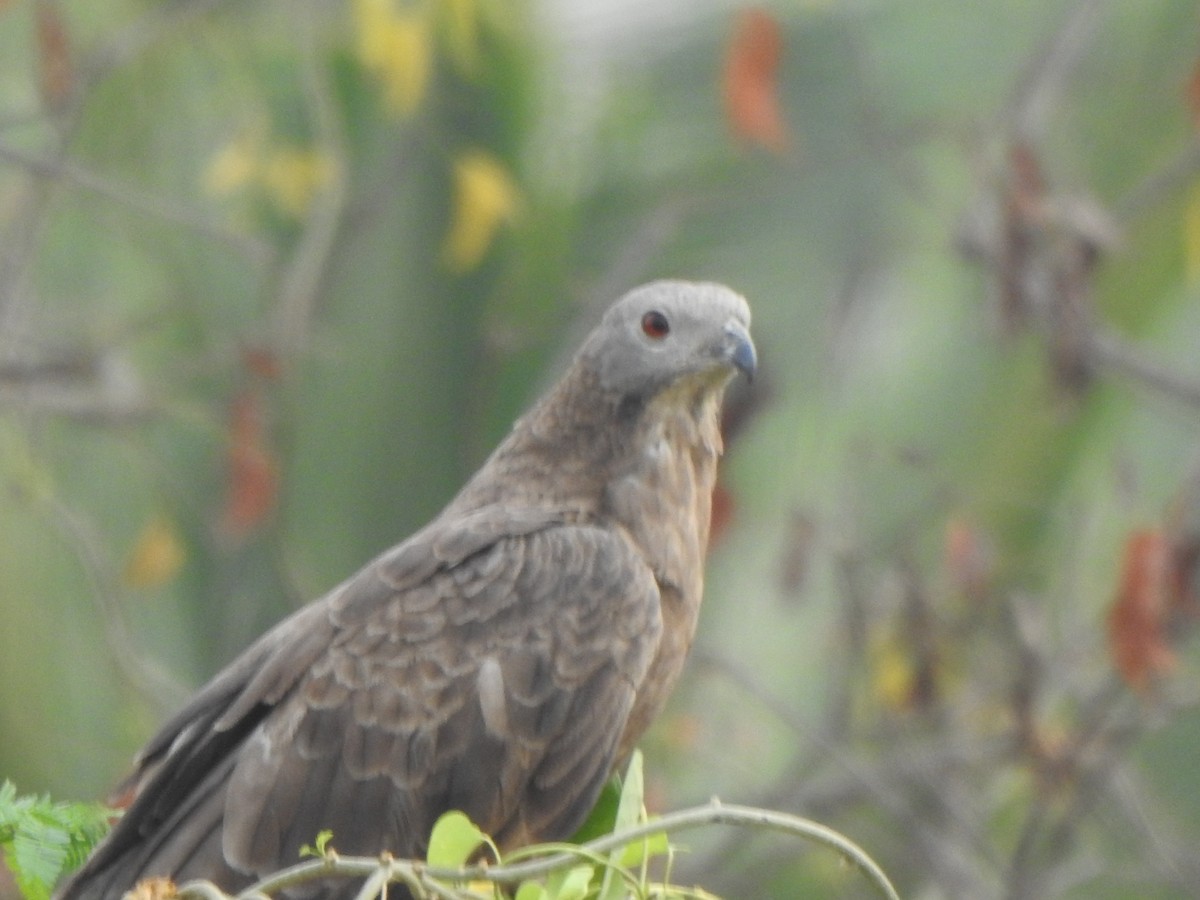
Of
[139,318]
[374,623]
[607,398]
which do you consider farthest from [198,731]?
[139,318]

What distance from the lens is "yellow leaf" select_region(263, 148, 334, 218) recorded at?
21.8 feet

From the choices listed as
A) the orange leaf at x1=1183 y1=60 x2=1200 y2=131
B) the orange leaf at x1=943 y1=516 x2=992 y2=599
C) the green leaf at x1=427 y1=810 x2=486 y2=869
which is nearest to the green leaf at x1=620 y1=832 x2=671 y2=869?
the green leaf at x1=427 y1=810 x2=486 y2=869

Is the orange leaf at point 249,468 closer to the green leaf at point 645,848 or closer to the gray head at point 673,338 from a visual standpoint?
the gray head at point 673,338

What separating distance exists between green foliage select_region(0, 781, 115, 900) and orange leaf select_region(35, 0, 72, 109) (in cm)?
346

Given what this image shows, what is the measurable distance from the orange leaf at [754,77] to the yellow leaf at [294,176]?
1513mm

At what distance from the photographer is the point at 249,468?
6375 millimetres

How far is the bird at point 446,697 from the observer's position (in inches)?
131

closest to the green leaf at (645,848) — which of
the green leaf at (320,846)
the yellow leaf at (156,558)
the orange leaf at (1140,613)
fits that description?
the green leaf at (320,846)

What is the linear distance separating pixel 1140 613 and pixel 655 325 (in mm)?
2101

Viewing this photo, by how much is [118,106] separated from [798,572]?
330 centimetres

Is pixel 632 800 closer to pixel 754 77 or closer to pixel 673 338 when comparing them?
pixel 673 338

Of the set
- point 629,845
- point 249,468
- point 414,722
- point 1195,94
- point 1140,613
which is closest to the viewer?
point 629,845

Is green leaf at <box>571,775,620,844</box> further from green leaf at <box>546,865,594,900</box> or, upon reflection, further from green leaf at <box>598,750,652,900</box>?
green leaf at <box>546,865,594,900</box>

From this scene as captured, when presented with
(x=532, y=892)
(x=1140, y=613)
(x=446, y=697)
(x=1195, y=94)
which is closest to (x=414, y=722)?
(x=446, y=697)
